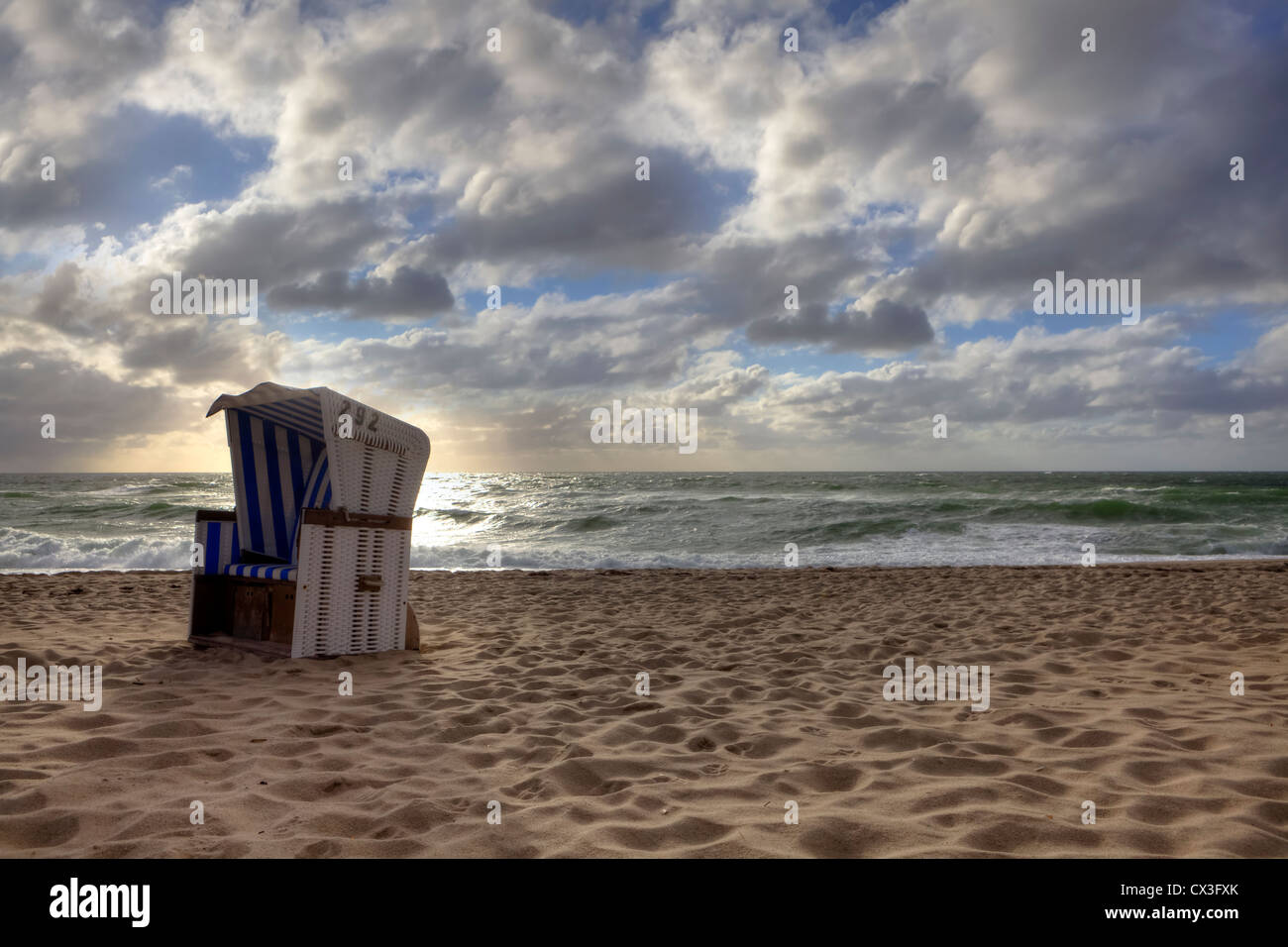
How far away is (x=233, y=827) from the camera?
260cm

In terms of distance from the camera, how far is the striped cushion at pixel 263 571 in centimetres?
566

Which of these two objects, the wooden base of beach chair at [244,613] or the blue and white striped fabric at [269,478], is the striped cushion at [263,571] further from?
the blue and white striped fabric at [269,478]

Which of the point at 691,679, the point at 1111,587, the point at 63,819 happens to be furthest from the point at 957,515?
the point at 63,819

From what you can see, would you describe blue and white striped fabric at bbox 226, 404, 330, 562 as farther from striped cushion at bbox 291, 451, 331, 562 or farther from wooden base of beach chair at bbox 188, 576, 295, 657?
wooden base of beach chair at bbox 188, 576, 295, 657

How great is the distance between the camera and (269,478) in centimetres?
673

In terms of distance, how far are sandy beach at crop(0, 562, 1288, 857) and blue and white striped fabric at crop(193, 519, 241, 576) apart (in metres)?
0.77

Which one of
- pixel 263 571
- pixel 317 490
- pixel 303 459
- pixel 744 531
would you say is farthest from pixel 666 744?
pixel 744 531

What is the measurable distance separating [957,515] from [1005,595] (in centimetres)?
1605

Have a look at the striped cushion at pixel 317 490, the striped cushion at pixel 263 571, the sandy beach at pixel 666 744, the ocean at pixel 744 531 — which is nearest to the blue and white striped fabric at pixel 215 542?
the striped cushion at pixel 263 571

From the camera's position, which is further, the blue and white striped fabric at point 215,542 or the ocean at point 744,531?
the ocean at point 744,531

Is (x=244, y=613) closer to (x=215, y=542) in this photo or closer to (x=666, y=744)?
(x=215, y=542)

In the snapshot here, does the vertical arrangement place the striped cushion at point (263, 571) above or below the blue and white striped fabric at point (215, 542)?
below

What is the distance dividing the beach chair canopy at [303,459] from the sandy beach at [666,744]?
1.26 metres
